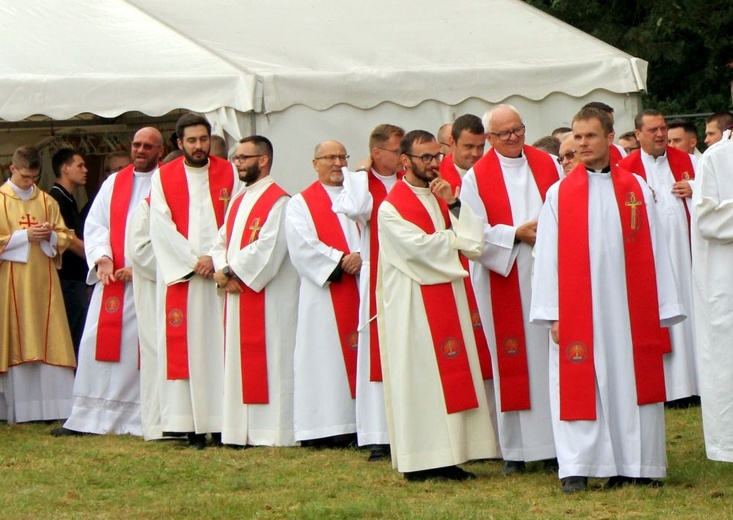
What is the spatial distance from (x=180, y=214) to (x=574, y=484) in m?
3.88

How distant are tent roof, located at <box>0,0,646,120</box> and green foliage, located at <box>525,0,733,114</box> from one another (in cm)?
547

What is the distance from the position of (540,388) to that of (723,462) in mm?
1082

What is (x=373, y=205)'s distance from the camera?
30.9 feet

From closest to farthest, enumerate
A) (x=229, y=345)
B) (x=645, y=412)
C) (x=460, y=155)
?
(x=645, y=412) → (x=460, y=155) → (x=229, y=345)

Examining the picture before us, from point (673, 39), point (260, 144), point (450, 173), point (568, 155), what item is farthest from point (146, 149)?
point (673, 39)

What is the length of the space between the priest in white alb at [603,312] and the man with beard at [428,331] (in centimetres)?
55

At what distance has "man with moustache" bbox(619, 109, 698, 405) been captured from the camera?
35.9 ft

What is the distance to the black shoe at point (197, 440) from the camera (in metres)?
10.2

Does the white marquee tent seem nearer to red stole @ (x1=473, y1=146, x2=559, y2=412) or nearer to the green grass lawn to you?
the green grass lawn

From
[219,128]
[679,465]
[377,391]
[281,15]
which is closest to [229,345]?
[377,391]

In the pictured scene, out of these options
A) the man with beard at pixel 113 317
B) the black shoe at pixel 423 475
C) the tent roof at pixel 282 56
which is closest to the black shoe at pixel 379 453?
the black shoe at pixel 423 475

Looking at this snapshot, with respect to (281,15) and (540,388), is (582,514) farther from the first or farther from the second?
(281,15)

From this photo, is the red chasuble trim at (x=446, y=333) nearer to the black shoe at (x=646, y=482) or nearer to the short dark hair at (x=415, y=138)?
the short dark hair at (x=415, y=138)

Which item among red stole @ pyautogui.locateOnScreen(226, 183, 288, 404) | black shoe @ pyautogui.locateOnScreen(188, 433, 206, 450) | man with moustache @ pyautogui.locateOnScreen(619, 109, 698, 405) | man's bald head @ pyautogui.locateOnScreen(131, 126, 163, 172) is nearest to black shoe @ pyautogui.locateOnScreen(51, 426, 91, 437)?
black shoe @ pyautogui.locateOnScreen(188, 433, 206, 450)
